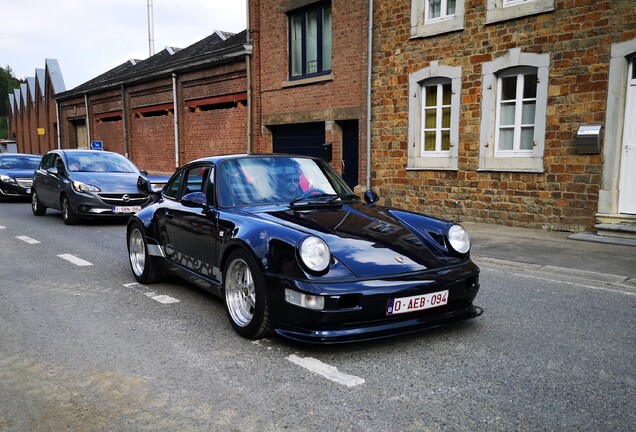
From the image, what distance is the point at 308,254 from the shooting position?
→ 3691 millimetres

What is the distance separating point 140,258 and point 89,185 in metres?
5.90

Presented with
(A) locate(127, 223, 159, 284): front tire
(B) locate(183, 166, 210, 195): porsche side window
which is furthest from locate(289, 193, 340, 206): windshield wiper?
(A) locate(127, 223, 159, 284): front tire

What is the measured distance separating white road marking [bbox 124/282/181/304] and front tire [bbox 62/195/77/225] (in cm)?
603

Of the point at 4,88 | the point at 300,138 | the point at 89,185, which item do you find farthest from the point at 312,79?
the point at 4,88

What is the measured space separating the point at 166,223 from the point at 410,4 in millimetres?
9176

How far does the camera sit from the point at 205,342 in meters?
4.15

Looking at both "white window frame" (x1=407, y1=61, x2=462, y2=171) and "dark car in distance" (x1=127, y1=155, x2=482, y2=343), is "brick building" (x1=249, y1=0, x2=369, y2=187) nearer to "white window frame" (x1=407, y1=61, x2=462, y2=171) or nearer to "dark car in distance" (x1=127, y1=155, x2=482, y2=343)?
"white window frame" (x1=407, y1=61, x2=462, y2=171)

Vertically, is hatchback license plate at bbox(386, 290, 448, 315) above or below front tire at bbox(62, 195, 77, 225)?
above

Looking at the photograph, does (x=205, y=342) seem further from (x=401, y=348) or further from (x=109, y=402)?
(x=401, y=348)

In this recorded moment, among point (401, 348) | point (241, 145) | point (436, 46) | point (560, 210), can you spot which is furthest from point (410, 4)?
point (401, 348)

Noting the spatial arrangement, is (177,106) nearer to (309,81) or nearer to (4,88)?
(309,81)

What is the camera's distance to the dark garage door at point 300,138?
15.7 m

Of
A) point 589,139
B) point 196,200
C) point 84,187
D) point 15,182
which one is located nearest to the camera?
point 196,200

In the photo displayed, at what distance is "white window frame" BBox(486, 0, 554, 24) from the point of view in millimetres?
10133
